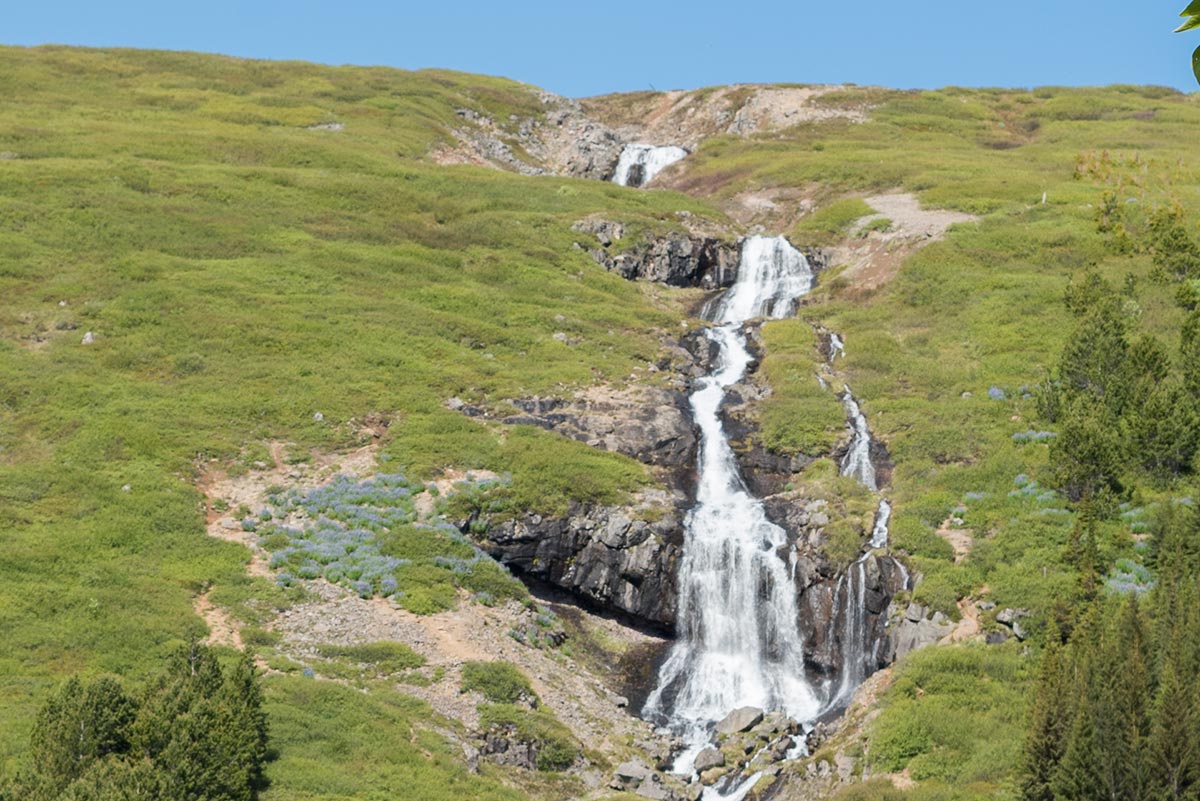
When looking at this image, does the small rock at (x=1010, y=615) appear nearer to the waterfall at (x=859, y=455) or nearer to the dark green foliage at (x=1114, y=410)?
the dark green foliage at (x=1114, y=410)

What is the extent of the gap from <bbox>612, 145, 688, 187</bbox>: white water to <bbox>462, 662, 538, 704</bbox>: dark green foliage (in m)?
77.8

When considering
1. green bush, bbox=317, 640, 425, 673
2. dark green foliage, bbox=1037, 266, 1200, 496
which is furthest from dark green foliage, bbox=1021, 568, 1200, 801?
green bush, bbox=317, 640, 425, 673

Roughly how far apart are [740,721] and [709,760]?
2592 millimetres

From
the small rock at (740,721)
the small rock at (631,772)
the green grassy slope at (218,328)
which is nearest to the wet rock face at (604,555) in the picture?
the green grassy slope at (218,328)

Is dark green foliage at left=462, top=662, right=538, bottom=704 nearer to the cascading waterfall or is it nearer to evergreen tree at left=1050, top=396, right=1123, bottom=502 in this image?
the cascading waterfall

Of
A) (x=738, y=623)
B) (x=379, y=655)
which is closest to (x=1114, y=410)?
(x=738, y=623)

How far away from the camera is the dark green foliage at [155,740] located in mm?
28625

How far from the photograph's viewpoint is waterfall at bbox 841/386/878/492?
5556cm

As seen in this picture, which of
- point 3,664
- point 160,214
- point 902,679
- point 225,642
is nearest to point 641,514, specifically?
point 902,679

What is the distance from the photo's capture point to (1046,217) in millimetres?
83062

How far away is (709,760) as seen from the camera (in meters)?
40.9

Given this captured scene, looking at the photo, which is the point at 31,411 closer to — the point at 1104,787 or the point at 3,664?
the point at 3,664

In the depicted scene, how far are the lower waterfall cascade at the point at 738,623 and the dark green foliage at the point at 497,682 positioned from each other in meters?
5.01

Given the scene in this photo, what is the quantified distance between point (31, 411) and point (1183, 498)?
45303mm
